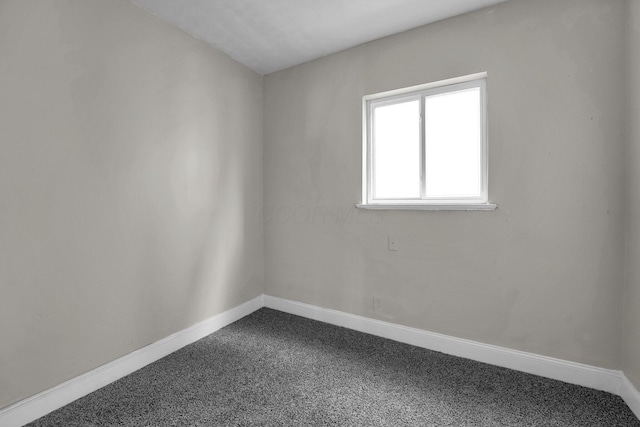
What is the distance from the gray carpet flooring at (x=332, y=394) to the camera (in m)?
1.47

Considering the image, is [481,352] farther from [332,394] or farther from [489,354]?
[332,394]

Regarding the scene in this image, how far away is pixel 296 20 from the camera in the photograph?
212 centimetres

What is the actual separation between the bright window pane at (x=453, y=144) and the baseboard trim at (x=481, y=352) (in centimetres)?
112

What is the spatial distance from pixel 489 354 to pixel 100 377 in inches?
101

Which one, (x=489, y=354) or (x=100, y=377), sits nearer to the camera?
(x=100, y=377)

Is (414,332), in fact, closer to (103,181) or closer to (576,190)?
(576,190)

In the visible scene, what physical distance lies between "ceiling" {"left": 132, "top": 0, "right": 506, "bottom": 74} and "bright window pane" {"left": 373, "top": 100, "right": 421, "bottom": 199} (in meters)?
0.61

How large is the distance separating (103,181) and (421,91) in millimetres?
2381

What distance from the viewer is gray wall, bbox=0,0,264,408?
4.67 feet

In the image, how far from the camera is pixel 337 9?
2.00m

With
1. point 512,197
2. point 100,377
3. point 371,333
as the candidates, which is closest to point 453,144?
point 512,197

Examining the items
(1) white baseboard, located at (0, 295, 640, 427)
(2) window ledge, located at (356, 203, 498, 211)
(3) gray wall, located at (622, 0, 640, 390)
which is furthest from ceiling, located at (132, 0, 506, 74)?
(1) white baseboard, located at (0, 295, 640, 427)

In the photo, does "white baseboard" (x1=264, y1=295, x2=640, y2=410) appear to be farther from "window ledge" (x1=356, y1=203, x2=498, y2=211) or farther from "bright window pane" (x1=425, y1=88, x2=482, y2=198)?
"bright window pane" (x1=425, y1=88, x2=482, y2=198)

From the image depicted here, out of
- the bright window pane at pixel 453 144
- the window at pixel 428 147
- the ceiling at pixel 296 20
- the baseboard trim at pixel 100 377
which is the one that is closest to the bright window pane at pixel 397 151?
the window at pixel 428 147
